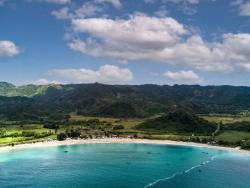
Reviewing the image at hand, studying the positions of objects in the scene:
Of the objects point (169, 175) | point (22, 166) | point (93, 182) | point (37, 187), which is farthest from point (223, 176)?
point (22, 166)

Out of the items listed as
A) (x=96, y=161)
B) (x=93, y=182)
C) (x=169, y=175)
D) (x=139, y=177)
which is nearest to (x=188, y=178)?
(x=169, y=175)

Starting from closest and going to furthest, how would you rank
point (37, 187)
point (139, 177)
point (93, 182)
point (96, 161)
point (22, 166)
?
point (37, 187) < point (93, 182) < point (139, 177) < point (22, 166) < point (96, 161)

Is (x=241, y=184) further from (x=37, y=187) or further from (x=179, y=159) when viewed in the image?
(x=37, y=187)

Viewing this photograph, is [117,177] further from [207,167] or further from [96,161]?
[207,167]

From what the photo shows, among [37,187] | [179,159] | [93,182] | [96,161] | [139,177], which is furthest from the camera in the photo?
[179,159]

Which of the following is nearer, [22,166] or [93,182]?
[93,182]

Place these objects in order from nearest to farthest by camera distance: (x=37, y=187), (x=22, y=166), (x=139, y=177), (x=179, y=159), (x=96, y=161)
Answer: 1. (x=37, y=187)
2. (x=139, y=177)
3. (x=22, y=166)
4. (x=96, y=161)
5. (x=179, y=159)

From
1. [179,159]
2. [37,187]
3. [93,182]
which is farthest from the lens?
[179,159]
